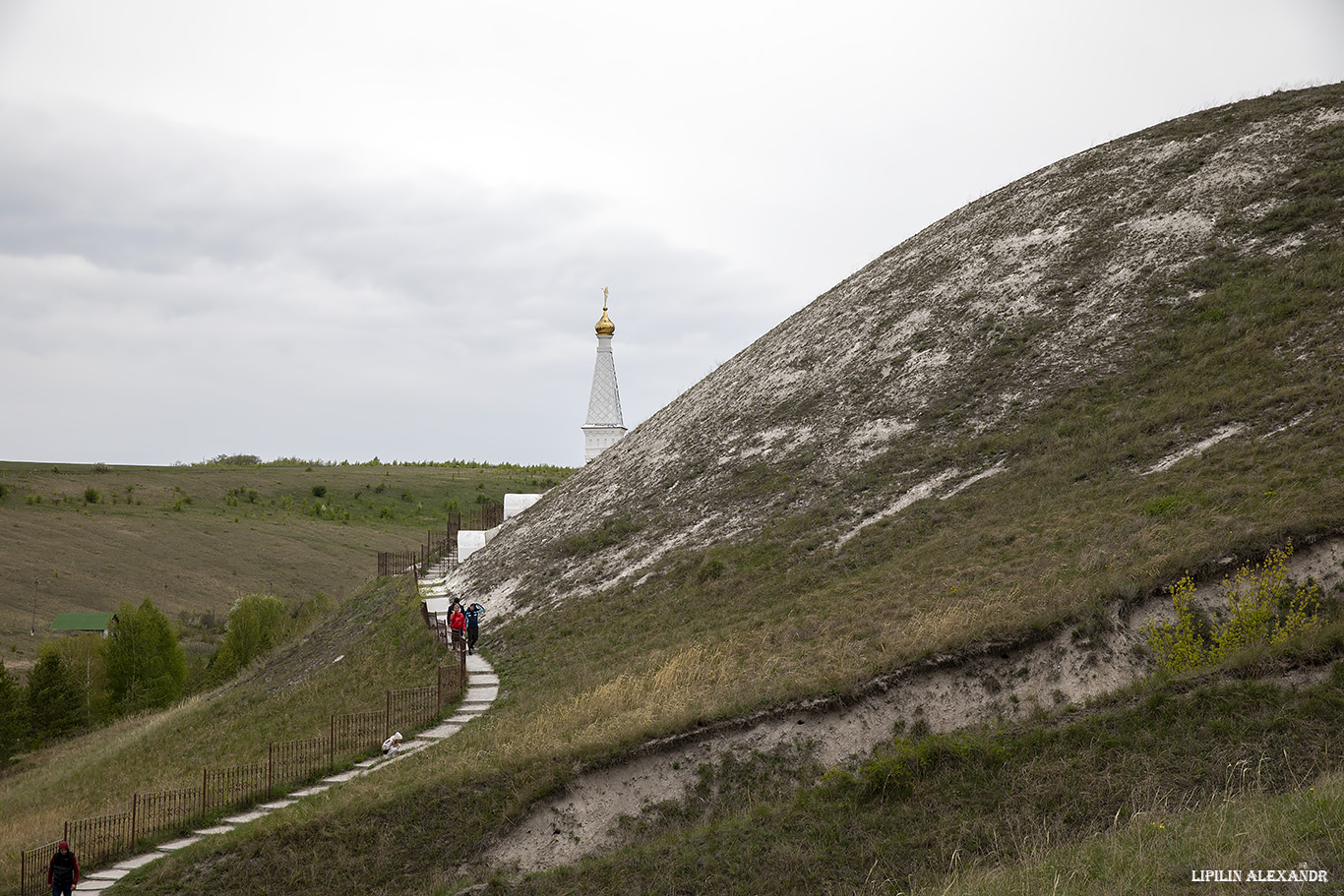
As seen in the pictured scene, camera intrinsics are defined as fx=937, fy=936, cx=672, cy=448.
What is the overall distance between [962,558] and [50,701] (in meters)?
45.1

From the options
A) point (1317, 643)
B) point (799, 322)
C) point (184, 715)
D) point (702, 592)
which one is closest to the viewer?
point (1317, 643)

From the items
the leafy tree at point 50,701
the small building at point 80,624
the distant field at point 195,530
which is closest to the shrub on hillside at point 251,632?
the leafy tree at point 50,701

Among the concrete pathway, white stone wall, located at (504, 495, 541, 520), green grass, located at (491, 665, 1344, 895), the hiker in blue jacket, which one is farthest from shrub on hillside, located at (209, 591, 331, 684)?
green grass, located at (491, 665, 1344, 895)

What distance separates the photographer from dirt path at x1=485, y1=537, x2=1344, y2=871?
1454cm

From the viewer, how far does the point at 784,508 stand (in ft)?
89.7

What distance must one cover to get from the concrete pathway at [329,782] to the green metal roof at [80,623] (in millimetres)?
55211

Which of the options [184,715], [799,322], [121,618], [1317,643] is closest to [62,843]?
[184,715]

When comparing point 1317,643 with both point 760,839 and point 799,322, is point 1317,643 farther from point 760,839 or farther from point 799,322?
point 799,322

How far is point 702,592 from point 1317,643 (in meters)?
14.1

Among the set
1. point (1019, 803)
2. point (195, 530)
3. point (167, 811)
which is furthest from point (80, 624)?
point (1019, 803)

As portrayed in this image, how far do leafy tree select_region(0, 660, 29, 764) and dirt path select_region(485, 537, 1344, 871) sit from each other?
3684 centimetres

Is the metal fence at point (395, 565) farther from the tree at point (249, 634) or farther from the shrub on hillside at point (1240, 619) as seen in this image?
the shrub on hillside at point (1240, 619)

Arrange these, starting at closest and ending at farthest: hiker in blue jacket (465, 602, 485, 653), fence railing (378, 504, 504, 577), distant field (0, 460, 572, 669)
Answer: hiker in blue jacket (465, 602, 485, 653)
fence railing (378, 504, 504, 577)
distant field (0, 460, 572, 669)

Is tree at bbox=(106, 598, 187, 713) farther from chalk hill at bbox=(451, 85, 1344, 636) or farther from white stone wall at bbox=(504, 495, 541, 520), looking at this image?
chalk hill at bbox=(451, 85, 1344, 636)
